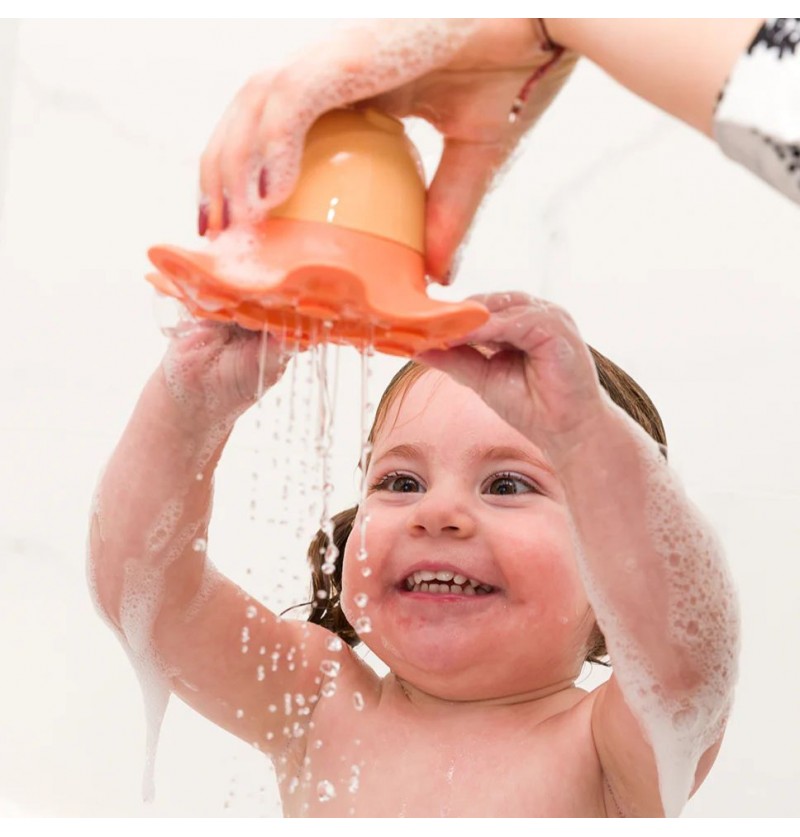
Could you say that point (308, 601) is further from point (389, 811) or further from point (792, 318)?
point (792, 318)

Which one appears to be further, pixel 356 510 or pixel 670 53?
pixel 356 510

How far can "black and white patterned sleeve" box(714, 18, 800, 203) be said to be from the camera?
2.15ft

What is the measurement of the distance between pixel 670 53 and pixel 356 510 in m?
0.81

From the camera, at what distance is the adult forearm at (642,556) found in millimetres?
955

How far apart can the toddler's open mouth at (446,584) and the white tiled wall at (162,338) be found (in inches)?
29.6

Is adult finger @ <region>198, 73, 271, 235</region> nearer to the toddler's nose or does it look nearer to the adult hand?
the adult hand

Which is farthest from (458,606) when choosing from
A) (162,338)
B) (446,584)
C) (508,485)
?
(162,338)

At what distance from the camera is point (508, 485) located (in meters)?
1.21

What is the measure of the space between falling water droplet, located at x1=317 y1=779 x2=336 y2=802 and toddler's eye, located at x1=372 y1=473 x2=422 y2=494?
0.29 metres

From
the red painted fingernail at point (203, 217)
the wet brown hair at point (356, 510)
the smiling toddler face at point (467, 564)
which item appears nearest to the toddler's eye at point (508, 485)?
the smiling toddler face at point (467, 564)

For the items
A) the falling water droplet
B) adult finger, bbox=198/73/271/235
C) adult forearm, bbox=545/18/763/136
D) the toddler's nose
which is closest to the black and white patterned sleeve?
adult forearm, bbox=545/18/763/136

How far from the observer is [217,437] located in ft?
3.68

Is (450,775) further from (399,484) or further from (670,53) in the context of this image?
(670,53)

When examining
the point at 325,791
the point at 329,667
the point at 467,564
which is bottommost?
the point at 325,791
